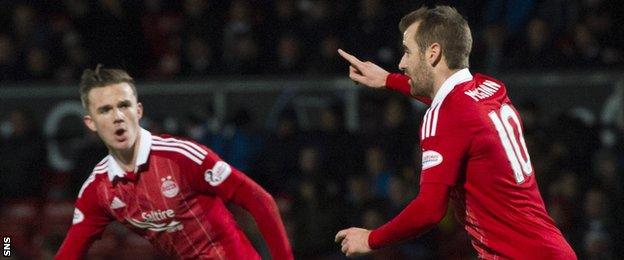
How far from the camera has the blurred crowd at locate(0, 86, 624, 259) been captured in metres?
7.42

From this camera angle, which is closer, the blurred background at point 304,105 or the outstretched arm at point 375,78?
the outstretched arm at point 375,78

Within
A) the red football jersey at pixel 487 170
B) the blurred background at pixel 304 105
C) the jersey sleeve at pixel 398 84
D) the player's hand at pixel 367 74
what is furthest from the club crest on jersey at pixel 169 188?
the blurred background at pixel 304 105

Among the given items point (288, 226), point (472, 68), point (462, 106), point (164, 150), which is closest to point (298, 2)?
point (472, 68)

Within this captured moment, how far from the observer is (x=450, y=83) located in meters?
3.84

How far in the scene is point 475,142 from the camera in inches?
146

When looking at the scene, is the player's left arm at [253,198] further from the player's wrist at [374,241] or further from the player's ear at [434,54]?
the player's ear at [434,54]

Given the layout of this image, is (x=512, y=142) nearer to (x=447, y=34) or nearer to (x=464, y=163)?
(x=464, y=163)

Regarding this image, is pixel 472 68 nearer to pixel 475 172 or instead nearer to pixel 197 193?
pixel 197 193

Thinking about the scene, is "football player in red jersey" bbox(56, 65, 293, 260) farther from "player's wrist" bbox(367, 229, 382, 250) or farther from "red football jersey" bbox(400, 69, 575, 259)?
"red football jersey" bbox(400, 69, 575, 259)

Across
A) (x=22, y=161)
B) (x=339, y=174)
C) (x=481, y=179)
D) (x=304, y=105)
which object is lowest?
(x=339, y=174)

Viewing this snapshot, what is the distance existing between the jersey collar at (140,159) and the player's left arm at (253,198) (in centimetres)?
28

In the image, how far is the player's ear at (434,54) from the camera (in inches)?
151

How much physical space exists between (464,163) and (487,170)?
8cm

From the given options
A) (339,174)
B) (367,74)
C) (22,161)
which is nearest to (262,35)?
(339,174)
